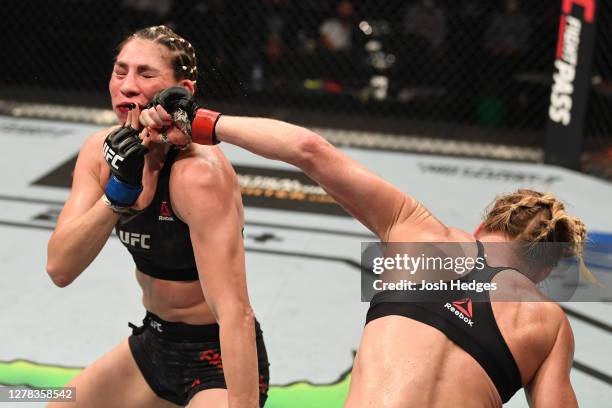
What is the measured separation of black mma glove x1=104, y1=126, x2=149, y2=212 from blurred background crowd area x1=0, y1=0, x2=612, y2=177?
16.3ft

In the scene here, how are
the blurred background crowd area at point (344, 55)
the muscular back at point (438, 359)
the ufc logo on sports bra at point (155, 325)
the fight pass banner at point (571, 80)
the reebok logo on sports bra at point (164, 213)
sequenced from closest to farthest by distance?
the muscular back at point (438, 359), the reebok logo on sports bra at point (164, 213), the ufc logo on sports bra at point (155, 325), the fight pass banner at point (571, 80), the blurred background crowd area at point (344, 55)

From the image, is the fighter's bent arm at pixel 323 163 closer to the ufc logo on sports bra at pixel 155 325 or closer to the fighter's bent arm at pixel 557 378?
the fighter's bent arm at pixel 557 378

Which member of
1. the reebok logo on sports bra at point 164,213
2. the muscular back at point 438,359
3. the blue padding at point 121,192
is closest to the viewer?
the muscular back at point 438,359

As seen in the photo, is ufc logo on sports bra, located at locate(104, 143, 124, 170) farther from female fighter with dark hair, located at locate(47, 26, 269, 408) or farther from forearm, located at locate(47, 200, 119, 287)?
forearm, located at locate(47, 200, 119, 287)

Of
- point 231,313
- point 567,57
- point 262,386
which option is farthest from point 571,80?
point 231,313

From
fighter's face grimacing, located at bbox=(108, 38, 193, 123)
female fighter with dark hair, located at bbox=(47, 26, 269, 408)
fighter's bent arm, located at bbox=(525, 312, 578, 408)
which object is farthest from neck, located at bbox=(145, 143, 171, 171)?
fighter's bent arm, located at bbox=(525, 312, 578, 408)

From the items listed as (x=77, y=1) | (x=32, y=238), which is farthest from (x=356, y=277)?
(x=77, y=1)

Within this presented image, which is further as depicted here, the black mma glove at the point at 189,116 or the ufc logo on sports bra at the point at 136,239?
the ufc logo on sports bra at the point at 136,239

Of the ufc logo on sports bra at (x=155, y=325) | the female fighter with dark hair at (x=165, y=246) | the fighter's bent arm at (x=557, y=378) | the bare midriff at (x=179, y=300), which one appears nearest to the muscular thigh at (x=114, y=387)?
the female fighter with dark hair at (x=165, y=246)

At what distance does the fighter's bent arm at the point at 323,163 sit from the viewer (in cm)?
204

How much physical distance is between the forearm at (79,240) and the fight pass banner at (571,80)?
15.5 feet

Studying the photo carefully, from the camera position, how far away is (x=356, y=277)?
14.3 feet

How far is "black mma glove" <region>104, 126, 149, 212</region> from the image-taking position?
2.06m

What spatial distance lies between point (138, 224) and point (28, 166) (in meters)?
3.77
